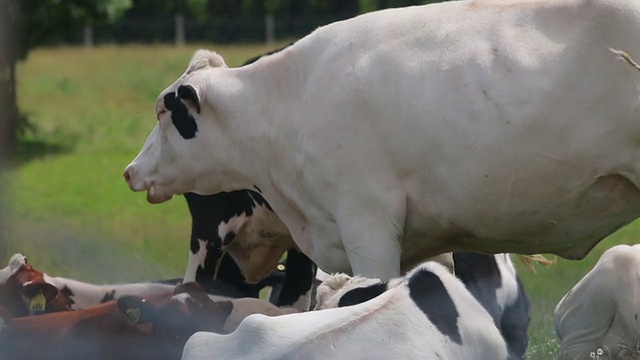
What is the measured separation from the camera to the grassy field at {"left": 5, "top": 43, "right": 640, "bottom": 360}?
1191 cm

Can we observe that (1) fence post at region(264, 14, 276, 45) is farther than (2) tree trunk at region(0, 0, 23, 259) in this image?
Yes

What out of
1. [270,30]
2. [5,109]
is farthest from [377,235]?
[270,30]

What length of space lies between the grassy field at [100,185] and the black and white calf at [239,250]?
31.2 inches

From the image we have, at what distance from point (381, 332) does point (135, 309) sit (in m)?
2.05

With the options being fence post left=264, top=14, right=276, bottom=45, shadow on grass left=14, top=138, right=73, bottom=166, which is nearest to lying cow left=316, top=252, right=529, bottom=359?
shadow on grass left=14, top=138, right=73, bottom=166

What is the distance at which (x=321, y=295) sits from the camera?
25.0 ft

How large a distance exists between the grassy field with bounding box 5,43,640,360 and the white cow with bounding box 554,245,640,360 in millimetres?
317

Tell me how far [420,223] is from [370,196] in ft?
1.05

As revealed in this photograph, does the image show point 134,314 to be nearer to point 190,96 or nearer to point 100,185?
point 190,96

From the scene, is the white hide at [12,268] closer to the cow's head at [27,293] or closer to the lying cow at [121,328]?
the cow's head at [27,293]

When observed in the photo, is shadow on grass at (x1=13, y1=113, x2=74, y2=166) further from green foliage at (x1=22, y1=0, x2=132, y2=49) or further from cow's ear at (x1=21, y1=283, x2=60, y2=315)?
cow's ear at (x1=21, y1=283, x2=60, y2=315)

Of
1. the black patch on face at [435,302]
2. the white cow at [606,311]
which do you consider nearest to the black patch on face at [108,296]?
the white cow at [606,311]

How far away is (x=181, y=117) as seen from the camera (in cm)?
951

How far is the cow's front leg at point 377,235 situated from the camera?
27.5ft
